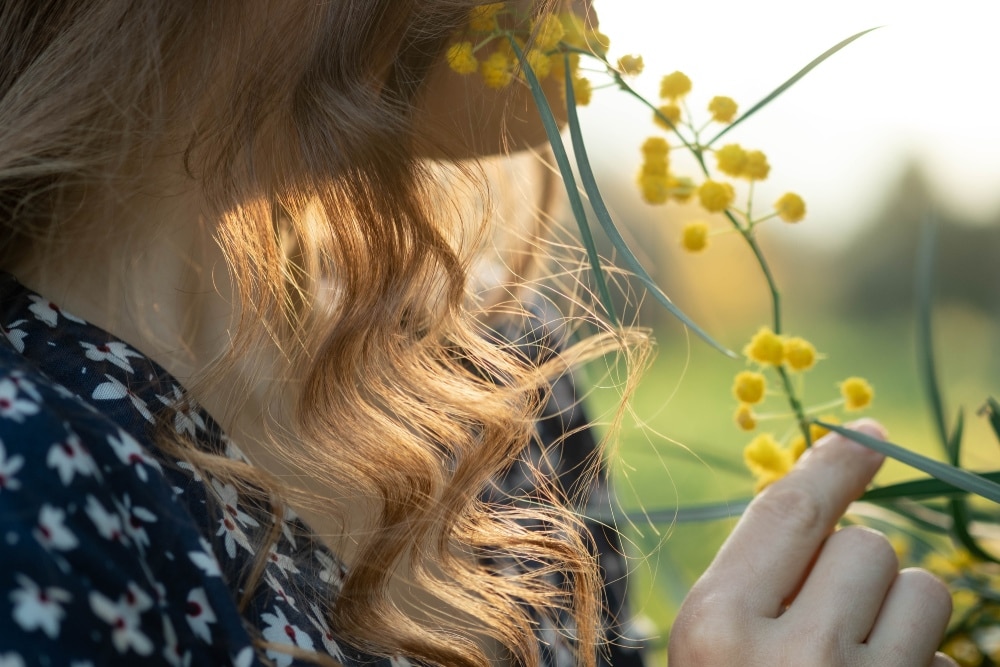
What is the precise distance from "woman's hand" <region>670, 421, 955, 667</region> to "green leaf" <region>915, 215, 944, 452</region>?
4.4 inches

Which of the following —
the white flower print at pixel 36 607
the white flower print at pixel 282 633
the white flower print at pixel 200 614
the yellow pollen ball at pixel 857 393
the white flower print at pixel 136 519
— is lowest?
the white flower print at pixel 282 633

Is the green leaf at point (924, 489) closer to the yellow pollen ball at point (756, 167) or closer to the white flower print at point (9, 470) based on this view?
the yellow pollen ball at point (756, 167)

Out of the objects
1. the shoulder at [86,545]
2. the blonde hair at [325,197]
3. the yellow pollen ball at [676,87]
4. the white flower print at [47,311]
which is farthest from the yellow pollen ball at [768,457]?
the white flower print at [47,311]

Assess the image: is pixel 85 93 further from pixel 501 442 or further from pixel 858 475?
pixel 858 475

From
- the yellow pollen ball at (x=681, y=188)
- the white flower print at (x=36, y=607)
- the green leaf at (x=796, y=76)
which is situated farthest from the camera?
the yellow pollen ball at (x=681, y=188)

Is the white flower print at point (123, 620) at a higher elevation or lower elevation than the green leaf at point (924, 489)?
lower

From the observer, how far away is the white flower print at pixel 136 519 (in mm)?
376

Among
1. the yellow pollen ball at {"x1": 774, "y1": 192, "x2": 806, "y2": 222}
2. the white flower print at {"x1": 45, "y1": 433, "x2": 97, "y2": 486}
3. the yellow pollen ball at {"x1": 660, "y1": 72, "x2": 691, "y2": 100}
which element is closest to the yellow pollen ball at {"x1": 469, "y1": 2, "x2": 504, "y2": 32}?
the yellow pollen ball at {"x1": 660, "y1": 72, "x2": 691, "y2": 100}

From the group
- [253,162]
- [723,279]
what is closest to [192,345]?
[253,162]

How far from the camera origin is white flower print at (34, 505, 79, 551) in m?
0.34

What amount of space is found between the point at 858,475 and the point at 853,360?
17.5 ft

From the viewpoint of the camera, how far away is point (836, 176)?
4172mm

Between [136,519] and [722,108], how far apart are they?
0.40 meters

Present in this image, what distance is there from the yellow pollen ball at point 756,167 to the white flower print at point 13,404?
1.34ft
